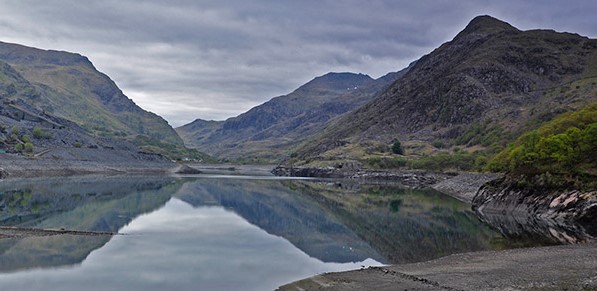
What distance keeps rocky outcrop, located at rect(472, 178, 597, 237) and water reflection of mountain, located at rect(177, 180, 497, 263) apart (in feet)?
12.6

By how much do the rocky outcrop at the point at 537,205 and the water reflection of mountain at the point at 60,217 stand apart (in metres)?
46.4

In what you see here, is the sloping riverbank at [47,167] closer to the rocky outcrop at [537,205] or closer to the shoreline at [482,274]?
the rocky outcrop at [537,205]

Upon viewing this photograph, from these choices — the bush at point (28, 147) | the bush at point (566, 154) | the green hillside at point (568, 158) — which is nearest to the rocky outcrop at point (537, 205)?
the green hillside at point (568, 158)

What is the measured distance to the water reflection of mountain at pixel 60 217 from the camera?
127 feet

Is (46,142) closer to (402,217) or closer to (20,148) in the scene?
(20,148)

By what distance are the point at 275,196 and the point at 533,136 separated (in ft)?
184

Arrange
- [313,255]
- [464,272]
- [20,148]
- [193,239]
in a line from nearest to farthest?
[464,272] → [313,255] → [193,239] → [20,148]

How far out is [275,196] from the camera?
11650 cm

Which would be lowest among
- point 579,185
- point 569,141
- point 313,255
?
point 313,255

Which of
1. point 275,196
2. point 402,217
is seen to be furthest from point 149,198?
point 402,217

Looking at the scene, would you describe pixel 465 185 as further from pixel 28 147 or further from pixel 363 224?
pixel 28 147

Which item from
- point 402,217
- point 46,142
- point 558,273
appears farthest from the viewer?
point 46,142

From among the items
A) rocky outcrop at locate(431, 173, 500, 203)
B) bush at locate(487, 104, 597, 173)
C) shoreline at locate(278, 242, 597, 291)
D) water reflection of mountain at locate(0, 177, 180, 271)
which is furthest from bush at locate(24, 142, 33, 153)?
shoreline at locate(278, 242, 597, 291)

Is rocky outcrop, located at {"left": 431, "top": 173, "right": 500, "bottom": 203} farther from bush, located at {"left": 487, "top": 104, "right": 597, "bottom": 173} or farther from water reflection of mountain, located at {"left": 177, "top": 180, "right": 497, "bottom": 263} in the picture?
bush, located at {"left": 487, "top": 104, "right": 597, "bottom": 173}
